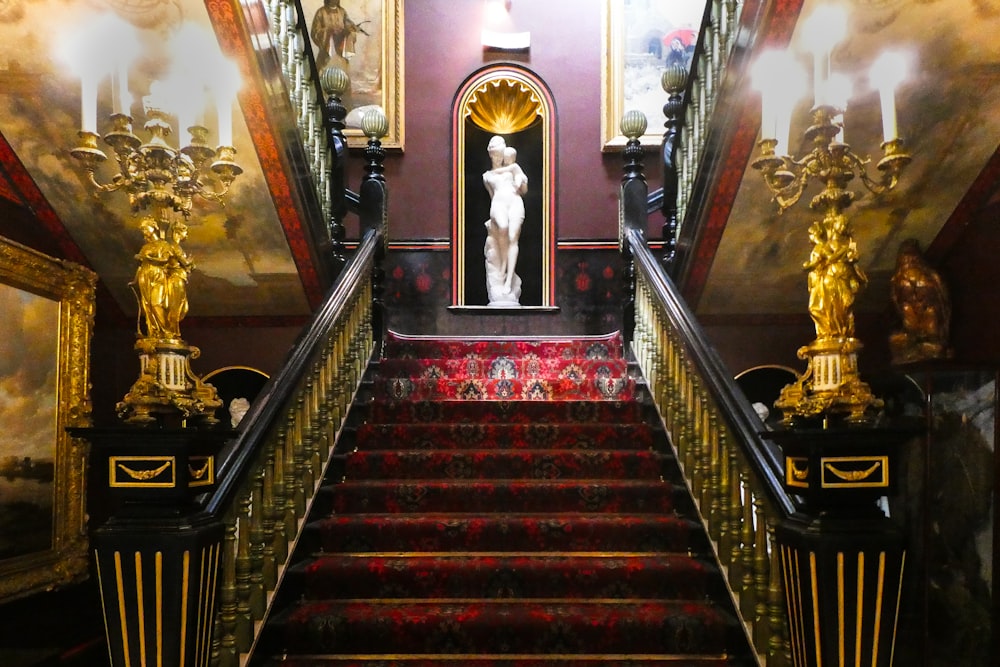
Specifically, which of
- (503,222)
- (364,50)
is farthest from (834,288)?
(364,50)

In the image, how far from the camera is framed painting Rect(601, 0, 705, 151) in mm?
6375

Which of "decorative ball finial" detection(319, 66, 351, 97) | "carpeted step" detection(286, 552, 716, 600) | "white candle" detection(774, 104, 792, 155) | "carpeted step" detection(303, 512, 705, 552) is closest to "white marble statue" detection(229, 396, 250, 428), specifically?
"decorative ball finial" detection(319, 66, 351, 97)

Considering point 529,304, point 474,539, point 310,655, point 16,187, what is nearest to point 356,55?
point 529,304

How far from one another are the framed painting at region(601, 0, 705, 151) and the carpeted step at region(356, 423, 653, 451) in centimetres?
348

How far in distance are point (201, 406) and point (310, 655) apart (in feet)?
3.35

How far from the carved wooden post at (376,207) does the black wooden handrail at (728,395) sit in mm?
1692

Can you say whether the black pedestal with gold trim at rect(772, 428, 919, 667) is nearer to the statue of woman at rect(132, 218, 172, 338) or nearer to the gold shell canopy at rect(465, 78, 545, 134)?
the statue of woman at rect(132, 218, 172, 338)

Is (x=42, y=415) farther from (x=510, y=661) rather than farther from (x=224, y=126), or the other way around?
(x=510, y=661)

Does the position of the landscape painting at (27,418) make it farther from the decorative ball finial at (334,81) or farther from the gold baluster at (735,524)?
the gold baluster at (735,524)

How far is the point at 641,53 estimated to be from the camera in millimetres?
6441

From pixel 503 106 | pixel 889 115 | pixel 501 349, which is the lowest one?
pixel 501 349

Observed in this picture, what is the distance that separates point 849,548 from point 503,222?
438 centimetres

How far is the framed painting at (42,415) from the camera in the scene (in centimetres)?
396

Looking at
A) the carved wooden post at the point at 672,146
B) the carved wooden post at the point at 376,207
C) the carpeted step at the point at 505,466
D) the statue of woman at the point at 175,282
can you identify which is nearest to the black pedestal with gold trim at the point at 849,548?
the carpeted step at the point at 505,466
